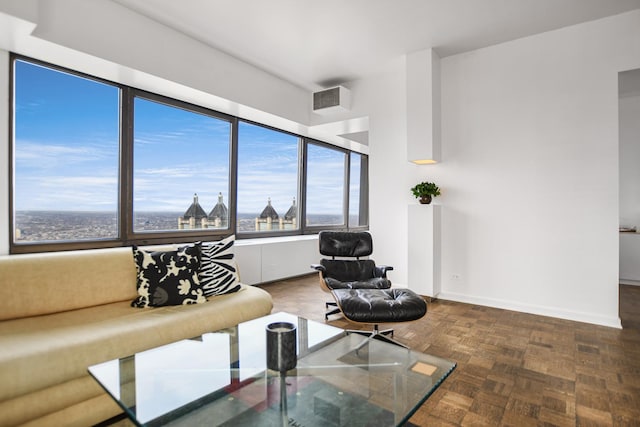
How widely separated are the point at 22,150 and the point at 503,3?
4505 millimetres

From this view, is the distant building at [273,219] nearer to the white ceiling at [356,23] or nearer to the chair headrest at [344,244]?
the chair headrest at [344,244]

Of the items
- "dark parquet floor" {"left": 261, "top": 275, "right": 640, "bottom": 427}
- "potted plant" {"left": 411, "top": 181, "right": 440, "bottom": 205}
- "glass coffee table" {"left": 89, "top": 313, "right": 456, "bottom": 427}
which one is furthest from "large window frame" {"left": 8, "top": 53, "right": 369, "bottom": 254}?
"potted plant" {"left": 411, "top": 181, "right": 440, "bottom": 205}

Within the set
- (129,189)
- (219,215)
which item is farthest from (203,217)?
(129,189)

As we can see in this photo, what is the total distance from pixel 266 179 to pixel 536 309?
3.98 meters

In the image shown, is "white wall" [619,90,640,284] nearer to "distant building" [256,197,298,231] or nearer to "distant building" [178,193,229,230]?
"distant building" [256,197,298,231]

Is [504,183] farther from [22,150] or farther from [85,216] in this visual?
[22,150]

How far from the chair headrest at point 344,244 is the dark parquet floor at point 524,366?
27.2 inches

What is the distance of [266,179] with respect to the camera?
214 inches

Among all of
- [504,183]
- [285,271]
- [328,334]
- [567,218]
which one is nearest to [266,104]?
[285,271]

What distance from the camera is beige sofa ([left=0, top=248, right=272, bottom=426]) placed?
1.55m

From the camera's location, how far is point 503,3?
3.12 m

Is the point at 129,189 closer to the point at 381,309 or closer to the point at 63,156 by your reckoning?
the point at 63,156

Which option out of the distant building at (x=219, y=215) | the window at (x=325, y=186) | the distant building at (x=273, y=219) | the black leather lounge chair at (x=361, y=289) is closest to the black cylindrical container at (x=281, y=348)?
the black leather lounge chair at (x=361, y=289)

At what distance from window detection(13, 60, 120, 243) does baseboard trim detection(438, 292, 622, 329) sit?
399 cm
